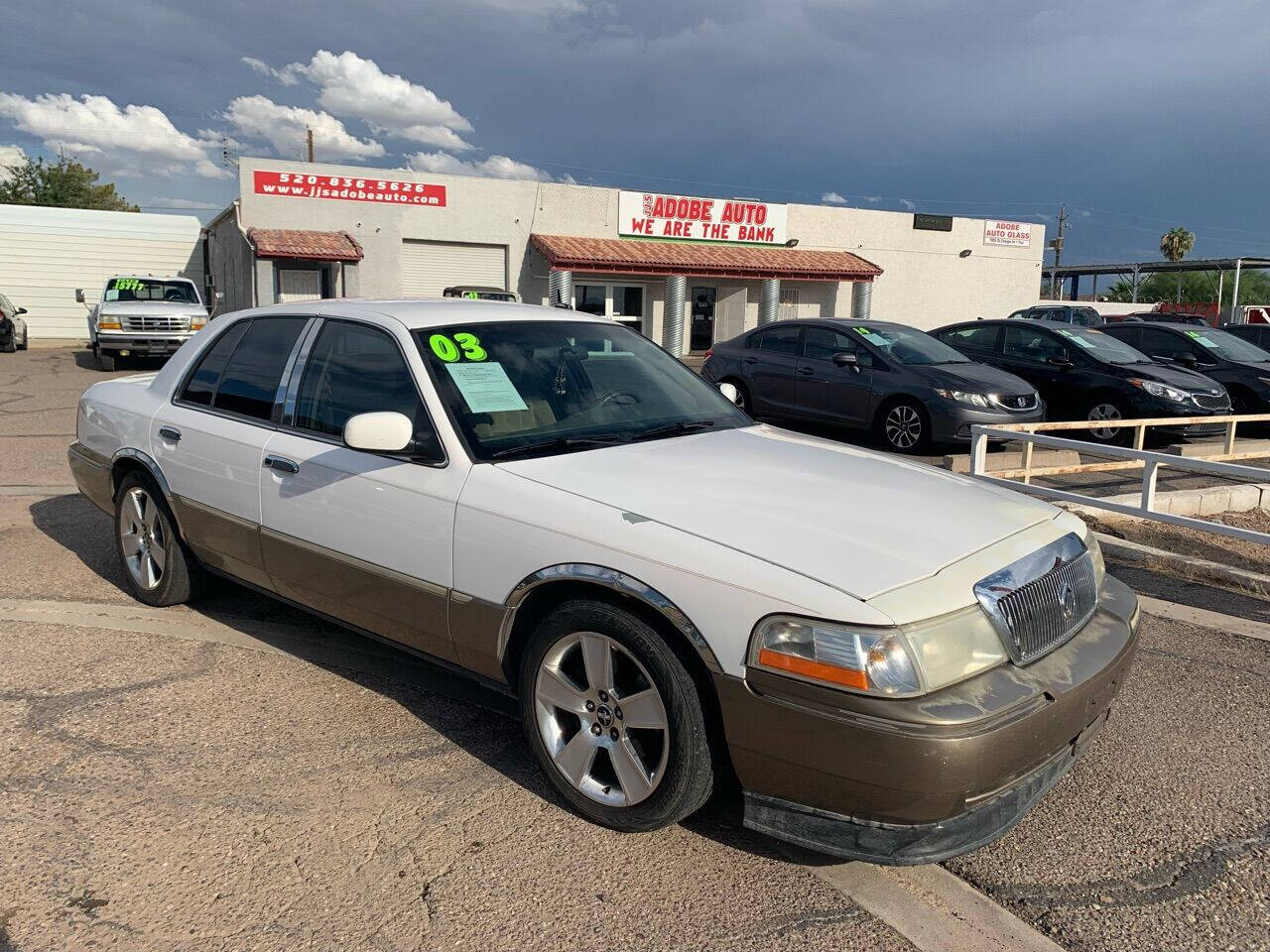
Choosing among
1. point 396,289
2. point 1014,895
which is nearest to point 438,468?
point 1014,895

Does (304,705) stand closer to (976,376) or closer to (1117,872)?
(1117,872)

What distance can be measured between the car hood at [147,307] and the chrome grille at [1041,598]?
19576 mm

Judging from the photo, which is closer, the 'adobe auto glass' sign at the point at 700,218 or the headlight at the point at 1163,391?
the headlight at the point at 1163,391

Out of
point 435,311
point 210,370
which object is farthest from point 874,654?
point 210,370

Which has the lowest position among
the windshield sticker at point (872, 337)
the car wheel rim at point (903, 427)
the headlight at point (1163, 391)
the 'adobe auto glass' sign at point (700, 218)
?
the car wheel rim at point (903, 427)

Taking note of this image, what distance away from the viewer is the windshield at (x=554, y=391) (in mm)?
3590

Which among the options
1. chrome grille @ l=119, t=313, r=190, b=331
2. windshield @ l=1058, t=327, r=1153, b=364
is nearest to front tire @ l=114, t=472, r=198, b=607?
windshield @ l=1058, t=327, r=1153, b=364

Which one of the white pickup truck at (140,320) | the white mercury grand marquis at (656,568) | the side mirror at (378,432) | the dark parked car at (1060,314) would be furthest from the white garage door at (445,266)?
the side mirror at (378,432)

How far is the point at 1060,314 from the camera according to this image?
2350 centimetres

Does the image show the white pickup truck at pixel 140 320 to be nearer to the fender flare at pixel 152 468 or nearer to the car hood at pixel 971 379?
the car hood at pixel 971 379

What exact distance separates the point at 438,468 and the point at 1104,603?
2313mm

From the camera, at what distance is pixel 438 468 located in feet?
11.3

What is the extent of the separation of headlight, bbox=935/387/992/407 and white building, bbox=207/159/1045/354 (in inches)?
721

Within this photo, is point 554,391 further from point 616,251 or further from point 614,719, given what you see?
point 616,251
